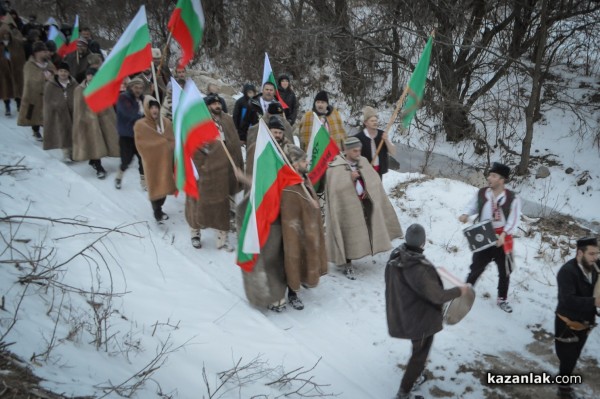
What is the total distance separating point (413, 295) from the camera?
3.62 meters

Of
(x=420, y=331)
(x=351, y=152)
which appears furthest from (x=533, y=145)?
(x=420, y=331)

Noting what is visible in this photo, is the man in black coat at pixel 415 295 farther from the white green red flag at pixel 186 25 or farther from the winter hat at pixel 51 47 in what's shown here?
the winter hat at pixel 51 47

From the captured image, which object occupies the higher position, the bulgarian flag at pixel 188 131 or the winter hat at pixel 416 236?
the bulgarian flag at pixel 188 131

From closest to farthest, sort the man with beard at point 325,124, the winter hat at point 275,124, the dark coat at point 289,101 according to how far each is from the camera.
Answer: the winter hat at point 275,124
the man with beard at point 325,124
the dark coat at point 289,101

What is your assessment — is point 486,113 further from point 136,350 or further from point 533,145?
point 136,350

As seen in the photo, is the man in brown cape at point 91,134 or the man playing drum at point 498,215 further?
the man in brown cape at point 91,134

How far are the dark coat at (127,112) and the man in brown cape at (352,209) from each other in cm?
359

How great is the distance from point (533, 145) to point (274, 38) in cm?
1094

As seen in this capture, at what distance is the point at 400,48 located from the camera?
50.6ft

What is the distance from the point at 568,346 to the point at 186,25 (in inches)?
252

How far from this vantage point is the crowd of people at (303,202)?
3717mm

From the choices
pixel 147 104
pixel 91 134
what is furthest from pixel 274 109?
pixel 91 134

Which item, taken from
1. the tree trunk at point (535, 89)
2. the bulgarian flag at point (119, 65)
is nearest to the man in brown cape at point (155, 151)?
the bulgarian flag at point (119, 65)

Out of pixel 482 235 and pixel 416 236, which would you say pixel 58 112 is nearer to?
pixel 416 236
